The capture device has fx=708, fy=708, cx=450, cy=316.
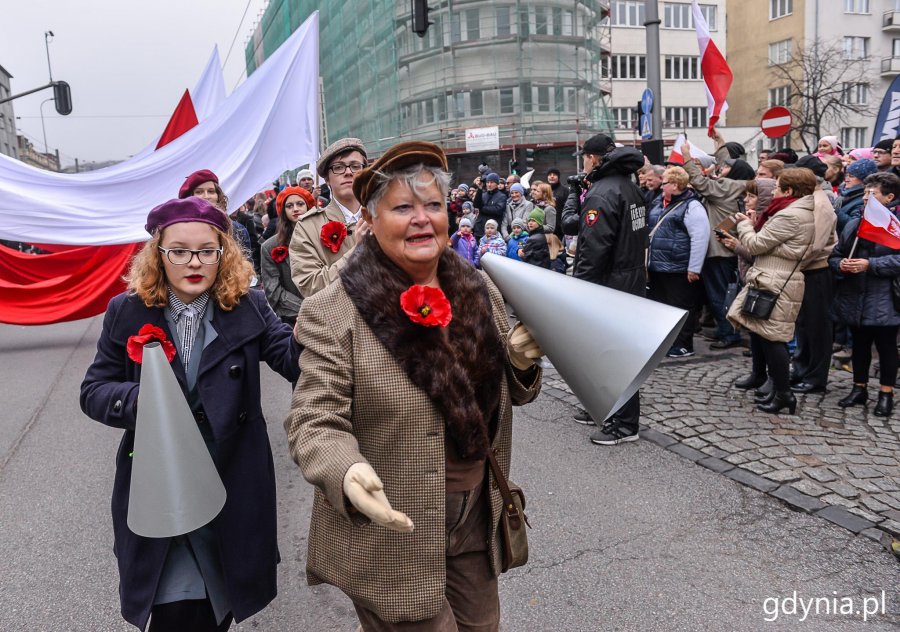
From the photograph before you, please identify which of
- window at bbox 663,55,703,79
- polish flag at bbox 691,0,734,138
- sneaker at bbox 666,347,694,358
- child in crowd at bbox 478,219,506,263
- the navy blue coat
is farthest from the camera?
window at bbox 663,55,703,79

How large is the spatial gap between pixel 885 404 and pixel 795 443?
1.09 metres

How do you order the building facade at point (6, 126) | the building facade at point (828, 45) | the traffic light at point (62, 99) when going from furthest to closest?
the building facade at point (6, 126) → the building facade at point (828, 45) → the traffic light at point (62, 99)

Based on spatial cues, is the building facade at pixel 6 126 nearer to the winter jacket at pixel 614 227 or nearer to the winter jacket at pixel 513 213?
the winter jacket at pixel 513 213

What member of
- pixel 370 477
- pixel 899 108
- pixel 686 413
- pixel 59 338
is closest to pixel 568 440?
pixel 686 413

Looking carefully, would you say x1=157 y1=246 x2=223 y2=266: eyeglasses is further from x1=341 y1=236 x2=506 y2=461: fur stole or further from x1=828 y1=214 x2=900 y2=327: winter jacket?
x1=828 y1=214 x2=900 y2=327: winter jacket

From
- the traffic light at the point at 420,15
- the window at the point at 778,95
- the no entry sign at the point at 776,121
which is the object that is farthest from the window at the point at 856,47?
the no entry sign at the point at 776,121

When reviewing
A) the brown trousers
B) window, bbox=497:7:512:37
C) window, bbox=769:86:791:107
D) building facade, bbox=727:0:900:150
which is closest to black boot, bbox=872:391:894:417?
the brown trousers

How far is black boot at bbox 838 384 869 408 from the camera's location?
569cm

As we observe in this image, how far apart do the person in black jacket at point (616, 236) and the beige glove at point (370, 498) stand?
375cm

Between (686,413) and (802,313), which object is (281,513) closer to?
(686,413)

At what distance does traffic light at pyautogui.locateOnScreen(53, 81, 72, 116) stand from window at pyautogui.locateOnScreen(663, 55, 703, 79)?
121 ft

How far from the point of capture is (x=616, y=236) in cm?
520

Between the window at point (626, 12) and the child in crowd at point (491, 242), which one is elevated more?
the window at point (626, 12)

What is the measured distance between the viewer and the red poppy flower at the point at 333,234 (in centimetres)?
405
